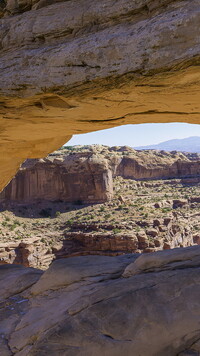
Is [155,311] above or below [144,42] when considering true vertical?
below

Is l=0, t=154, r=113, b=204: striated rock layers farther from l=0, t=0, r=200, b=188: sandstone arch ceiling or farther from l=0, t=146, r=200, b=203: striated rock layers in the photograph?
l=0, t=0, r=200, b=188: sandstone arch ceiling

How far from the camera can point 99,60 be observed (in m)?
6.01

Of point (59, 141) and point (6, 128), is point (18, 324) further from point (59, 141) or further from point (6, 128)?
point (59, 141)

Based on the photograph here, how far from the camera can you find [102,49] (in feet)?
19.4

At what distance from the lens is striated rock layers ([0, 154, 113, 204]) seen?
41938 millimetres

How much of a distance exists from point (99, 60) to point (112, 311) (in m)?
4.27

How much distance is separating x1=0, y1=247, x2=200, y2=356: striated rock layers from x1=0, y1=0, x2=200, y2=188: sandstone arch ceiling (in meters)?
3.22

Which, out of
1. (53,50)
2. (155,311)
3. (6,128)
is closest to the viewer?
(155,311)

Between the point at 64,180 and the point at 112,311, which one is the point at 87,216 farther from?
the point at 112,311

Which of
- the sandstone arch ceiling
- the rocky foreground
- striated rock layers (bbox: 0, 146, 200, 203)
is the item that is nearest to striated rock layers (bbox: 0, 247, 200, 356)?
the sandstone arch ceiling

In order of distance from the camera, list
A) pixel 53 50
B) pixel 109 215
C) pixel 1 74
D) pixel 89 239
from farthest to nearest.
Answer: pixel 109 215, pixel 89 239, pixel 1 74, pixel 53 50

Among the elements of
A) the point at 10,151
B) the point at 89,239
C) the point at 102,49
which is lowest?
the point at 89,239

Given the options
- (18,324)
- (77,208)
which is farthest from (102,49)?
(77,208)

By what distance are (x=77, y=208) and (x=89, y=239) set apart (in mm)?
11197
